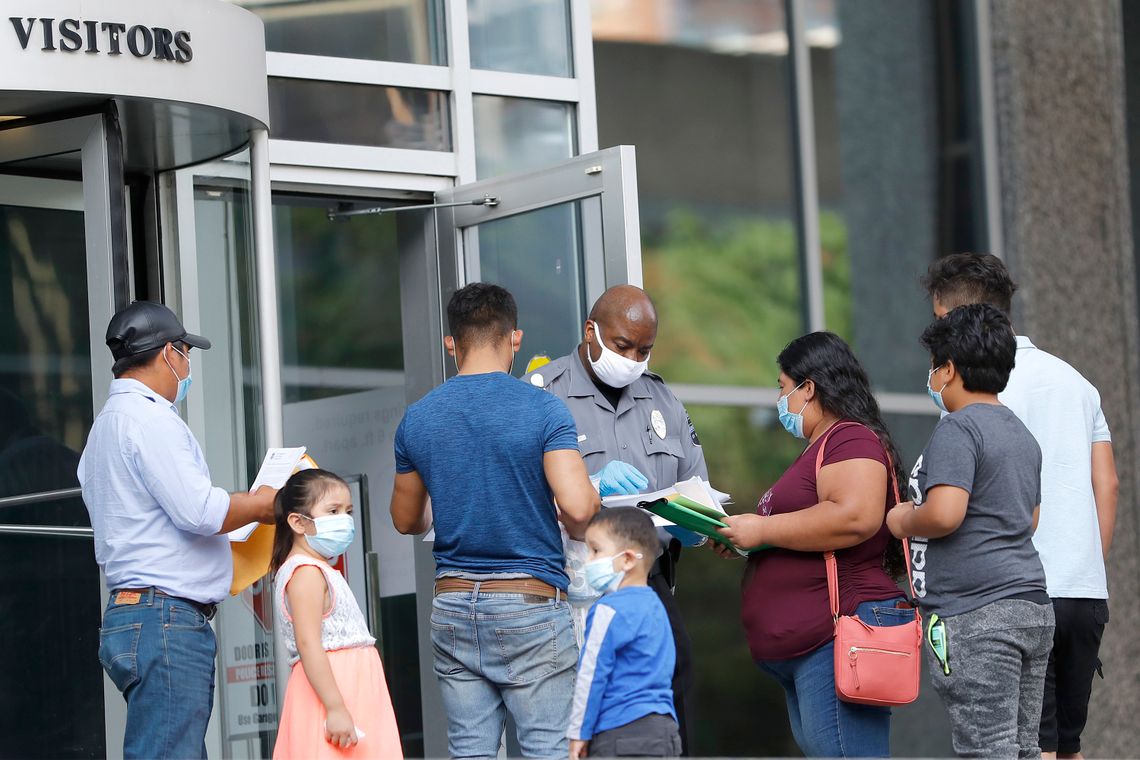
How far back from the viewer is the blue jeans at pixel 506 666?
14.0ft

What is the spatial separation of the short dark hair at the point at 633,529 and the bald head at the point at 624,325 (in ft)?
2.53

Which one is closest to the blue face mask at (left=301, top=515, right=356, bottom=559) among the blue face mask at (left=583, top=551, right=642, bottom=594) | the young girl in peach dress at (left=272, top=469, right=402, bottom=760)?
the young girl in peach dress at (left=272, top=469, right=402, bottom=760)

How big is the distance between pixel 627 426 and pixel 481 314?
67cm

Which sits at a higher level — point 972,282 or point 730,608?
point 972,282

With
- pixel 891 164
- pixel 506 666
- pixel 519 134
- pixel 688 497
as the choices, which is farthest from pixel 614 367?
pixel 891 164

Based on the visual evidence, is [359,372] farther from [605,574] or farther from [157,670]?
[605,574]

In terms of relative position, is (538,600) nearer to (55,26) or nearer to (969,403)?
(969,403)

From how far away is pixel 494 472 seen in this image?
427 centimetres

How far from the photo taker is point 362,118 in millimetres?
6281

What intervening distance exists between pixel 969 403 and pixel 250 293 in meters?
2.32

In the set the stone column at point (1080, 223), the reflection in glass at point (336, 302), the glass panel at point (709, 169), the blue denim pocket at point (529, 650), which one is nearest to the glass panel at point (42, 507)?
the blue denim pocket at point (529, 650)

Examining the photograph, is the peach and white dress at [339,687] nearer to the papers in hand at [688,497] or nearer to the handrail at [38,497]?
the papers in hand at [688,497]

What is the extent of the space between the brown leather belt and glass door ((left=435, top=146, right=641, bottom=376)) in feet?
4.77

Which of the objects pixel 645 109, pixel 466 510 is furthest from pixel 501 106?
pixel 466 510
